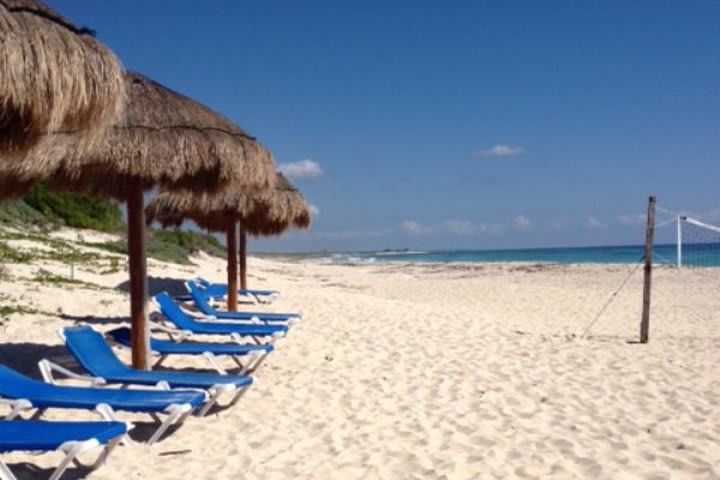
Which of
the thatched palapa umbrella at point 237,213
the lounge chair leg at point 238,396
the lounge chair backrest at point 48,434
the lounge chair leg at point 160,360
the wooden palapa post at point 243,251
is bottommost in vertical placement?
the lounge chair leg at point 238,396

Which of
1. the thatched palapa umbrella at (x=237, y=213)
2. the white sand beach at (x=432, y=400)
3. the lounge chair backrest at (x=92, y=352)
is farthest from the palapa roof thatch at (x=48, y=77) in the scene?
the thatched palapa umbrella at (x=237, y=213)

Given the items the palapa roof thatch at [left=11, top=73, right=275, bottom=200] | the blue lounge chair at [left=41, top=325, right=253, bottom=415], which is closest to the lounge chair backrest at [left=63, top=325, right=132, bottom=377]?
the blue lounge chair at [left=41, top=325, right=253, bottom=415]

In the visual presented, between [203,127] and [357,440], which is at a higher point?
[203,127]

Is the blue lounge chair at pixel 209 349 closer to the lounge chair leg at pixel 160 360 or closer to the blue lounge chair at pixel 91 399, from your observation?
the lounge chair leg at pixel 160 360

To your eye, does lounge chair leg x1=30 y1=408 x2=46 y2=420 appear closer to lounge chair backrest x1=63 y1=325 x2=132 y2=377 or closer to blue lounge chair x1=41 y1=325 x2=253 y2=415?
blue lounge chair x1=41 y1=325 x2=253 y2=415

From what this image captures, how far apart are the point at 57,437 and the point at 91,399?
3.04ft

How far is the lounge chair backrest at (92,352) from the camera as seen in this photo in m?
5.21

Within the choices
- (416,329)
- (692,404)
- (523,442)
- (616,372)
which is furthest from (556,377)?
(416,329)

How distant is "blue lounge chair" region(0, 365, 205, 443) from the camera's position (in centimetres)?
416

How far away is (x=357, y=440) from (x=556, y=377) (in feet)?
7.98

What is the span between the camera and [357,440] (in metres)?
4.57

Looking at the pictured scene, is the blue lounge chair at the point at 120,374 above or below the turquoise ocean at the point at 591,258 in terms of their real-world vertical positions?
below

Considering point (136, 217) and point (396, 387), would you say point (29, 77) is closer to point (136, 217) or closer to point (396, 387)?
point (136, 217)

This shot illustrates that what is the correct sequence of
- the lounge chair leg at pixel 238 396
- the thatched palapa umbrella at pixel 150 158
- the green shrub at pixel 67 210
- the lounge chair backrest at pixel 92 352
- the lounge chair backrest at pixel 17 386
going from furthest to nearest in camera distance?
the green shrub at pixel 67 210 < the lounge chair leg at pixel 238 396 < the thatched palapa umbrella at pixel 150 158 < the lounge chair backrest at pixel 92 352 < the lounge chair backrest at pixel 17 386
